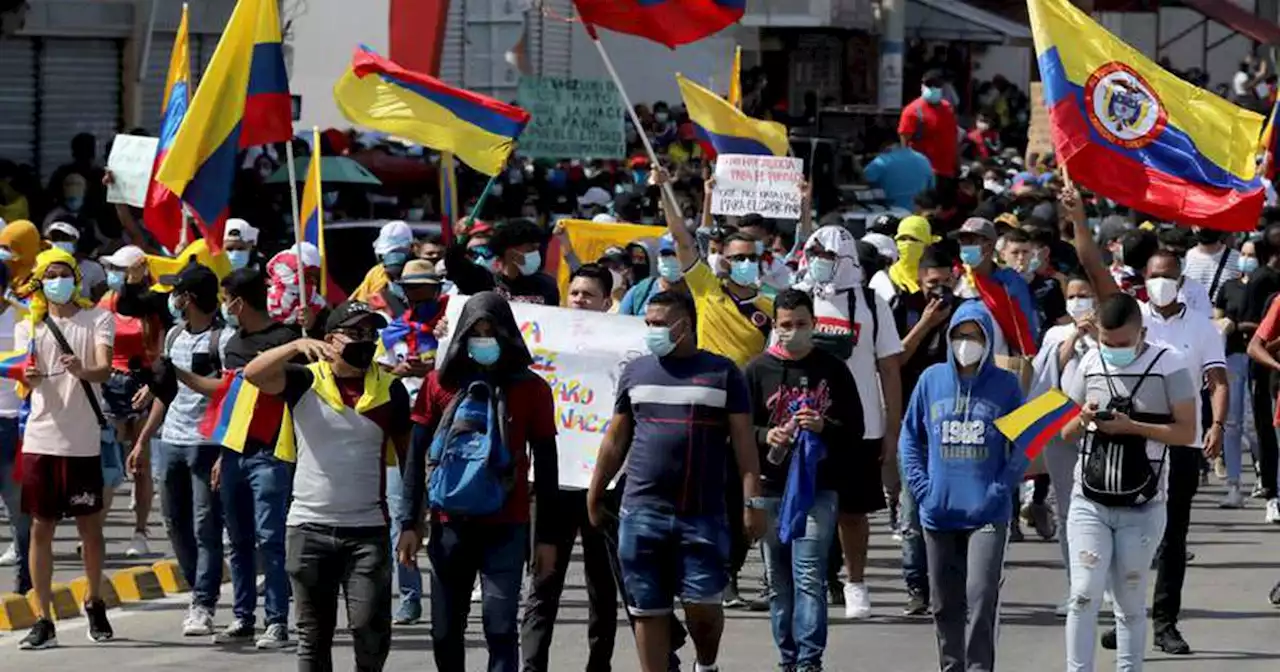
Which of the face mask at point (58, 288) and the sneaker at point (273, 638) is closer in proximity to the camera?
the sneaker at point (273, 638)

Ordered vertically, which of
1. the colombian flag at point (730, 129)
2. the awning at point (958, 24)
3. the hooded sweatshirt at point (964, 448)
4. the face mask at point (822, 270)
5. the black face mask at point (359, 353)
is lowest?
the hooded sweatshirt at point (964, 448)

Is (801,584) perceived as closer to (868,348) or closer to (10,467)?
(868,348)

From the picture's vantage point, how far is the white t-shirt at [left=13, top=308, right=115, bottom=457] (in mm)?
12625

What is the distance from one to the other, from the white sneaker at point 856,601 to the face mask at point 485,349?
3.72m

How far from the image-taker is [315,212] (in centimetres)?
1541

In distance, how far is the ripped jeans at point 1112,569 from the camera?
34.7 feet

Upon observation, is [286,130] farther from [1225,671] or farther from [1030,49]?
[1030,49]

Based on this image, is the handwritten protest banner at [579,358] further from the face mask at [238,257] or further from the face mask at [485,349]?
the face mask at [238,257]

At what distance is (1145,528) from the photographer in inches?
420

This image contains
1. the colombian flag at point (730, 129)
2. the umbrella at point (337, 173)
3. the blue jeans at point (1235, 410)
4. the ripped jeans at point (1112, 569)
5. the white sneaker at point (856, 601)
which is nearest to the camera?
the ripped jeans at point (1112, 569)

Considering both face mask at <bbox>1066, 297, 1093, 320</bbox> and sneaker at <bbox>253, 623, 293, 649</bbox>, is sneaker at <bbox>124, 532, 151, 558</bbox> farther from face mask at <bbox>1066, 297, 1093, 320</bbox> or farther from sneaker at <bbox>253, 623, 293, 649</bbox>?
face mask at <bbox>1066, 297, 1093, 320</bbox>

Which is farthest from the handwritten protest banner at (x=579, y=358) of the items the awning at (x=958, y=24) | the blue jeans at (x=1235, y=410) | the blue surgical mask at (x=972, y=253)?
the awning at (x=958, y=24)

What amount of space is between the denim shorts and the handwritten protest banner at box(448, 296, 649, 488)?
1657 millimetres

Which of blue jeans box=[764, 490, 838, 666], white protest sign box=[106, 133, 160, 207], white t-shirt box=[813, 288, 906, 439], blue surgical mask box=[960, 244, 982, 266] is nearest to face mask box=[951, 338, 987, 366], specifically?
blue jeans box=[764, 490, 838, 666]
